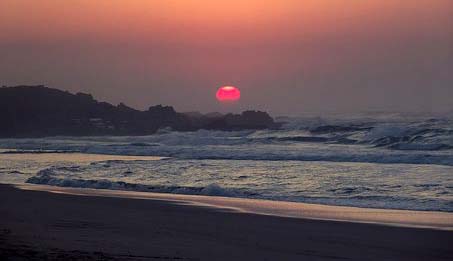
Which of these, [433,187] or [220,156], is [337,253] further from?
[220,156]

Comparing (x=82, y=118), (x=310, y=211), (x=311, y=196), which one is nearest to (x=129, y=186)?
(x=311, y=196)

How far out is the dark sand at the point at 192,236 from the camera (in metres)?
8.45

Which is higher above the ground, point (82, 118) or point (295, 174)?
point (82, 118)

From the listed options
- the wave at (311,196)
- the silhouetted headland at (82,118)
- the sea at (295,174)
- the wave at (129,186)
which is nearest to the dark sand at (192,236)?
the wave at (311,196)

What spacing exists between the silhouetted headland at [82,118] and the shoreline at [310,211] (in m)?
43.1

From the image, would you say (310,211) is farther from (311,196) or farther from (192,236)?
(192,236)

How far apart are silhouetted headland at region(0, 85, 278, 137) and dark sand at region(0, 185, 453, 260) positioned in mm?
46960

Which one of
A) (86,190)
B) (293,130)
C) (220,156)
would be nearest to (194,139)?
(293,130)

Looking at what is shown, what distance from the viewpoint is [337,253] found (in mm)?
8797

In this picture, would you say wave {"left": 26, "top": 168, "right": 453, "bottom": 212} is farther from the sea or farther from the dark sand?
the dark sand

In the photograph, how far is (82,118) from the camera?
69.4m

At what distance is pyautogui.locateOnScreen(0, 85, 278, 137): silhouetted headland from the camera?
65000mm

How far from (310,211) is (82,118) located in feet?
191

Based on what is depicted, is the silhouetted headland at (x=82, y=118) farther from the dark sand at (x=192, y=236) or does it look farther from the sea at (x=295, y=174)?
the dark sand at (x=192, y=236)
